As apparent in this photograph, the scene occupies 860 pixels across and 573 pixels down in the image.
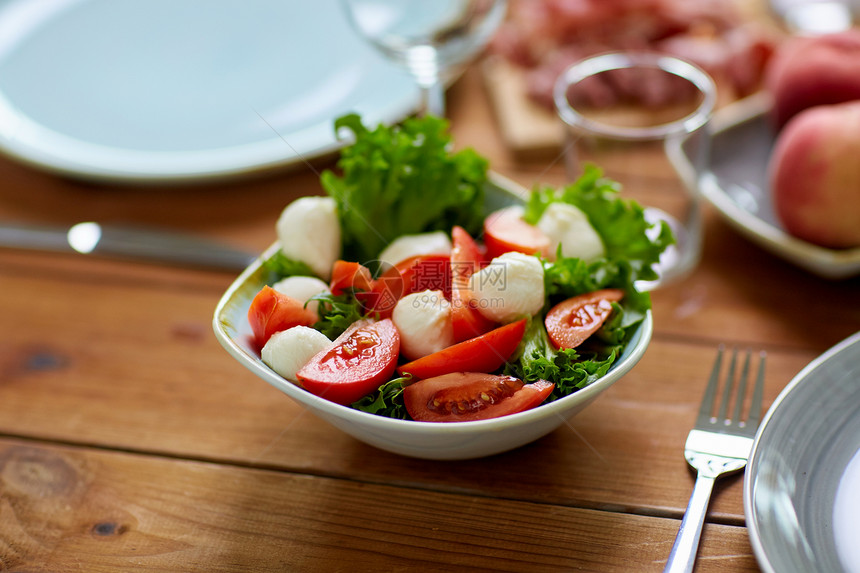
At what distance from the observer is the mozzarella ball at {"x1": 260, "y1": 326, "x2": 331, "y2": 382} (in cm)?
59

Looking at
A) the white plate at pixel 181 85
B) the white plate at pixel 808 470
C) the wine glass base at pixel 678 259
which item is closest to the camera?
the white plate at pixel 808 470

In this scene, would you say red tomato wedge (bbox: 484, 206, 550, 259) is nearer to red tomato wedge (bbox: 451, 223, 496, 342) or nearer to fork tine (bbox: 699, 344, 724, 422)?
red tomato wedge (bbox: 451, 223, 496, 342)

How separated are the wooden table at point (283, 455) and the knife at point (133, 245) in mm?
17

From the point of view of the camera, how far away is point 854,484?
56cm

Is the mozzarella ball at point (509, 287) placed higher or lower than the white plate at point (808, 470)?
higher

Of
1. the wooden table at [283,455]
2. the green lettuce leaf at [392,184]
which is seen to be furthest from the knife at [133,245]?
the green lettuce leaf at [392,184]

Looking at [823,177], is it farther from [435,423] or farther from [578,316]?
[435,423]

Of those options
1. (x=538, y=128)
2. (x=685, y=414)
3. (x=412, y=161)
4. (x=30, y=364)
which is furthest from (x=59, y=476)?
(x=538, y=128)

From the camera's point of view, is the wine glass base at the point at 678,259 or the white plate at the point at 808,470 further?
the wine glass base at the point at 678,259

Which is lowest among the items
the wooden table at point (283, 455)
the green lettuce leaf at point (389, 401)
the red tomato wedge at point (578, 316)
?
the wooden table at point (283, 455)

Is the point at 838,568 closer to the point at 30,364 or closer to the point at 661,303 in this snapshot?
the point at 661,303

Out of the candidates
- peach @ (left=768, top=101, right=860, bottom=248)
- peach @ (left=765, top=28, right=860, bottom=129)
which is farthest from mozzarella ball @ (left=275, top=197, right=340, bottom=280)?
peach @ (left=765, top=28, right=860, bottom=129)

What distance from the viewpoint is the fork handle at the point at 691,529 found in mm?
544

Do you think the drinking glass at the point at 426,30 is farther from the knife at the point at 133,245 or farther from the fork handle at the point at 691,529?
the fork handle at the point at 691,529
